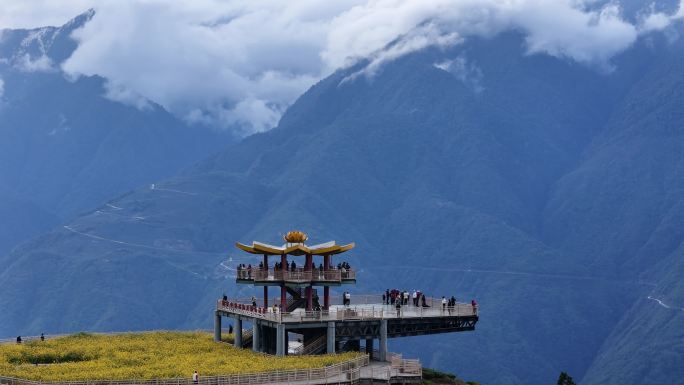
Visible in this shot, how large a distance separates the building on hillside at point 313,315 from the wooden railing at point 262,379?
8977 millimetres

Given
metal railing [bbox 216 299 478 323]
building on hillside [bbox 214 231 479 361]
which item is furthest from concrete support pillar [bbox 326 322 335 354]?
metal railing [bbox 216 299 478 323]

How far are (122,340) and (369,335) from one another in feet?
77.4

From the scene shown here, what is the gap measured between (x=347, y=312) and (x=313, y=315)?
9.93 ft

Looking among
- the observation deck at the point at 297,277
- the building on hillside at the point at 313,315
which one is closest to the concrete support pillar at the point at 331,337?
the building on hillside at the point at 313,315

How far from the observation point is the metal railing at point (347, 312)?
94.4 metres

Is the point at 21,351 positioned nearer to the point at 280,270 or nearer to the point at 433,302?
the point at 280,270

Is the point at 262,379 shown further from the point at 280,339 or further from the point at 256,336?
the point at 256,336

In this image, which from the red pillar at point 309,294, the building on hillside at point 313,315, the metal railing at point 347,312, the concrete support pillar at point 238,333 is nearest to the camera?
the metal railing at point 347,312

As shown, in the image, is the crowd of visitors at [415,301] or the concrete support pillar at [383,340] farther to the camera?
the crowd of visitors at [415,301]

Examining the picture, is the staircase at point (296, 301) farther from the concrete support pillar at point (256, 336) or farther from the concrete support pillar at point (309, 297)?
the concrete support pillar at point (256, 336)

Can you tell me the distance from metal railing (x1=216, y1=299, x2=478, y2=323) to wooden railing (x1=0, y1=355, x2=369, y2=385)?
8.83 meters

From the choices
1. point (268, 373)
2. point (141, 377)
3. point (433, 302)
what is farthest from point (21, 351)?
point (433, 302)

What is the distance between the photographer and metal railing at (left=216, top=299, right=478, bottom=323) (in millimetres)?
94438

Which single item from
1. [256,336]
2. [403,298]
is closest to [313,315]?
[256,336]
